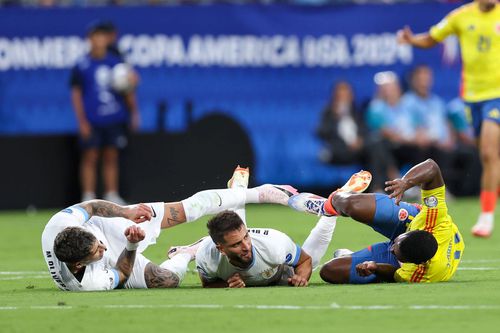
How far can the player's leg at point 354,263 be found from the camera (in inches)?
438

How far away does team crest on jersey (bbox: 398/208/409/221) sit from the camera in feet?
35.8

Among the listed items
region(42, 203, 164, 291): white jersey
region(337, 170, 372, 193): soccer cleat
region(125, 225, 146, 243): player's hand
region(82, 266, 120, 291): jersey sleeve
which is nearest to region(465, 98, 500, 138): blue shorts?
region(337, 170, 372, 193): soccer cleat

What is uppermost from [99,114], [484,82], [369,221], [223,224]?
[484,82]

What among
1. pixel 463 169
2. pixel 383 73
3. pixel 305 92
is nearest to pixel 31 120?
pixel 305 92

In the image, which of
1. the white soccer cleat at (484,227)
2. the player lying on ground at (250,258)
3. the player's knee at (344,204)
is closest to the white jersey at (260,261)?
the player lying on ground at (250,258)

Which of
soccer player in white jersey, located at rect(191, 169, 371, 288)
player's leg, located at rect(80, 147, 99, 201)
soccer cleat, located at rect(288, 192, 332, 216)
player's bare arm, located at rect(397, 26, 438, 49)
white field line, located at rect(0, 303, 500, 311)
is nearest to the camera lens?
white field line, located at rect(0, 303, 500, 311)

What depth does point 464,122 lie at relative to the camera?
2192 centimetres

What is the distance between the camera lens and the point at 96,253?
10492mm

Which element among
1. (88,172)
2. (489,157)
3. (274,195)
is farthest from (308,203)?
(88,172)

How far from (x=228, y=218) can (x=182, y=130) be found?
10.8 meters

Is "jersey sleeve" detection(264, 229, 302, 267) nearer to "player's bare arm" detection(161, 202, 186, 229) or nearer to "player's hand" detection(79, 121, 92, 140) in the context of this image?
"player's bare arm" detection(161, 202, 186, 229)

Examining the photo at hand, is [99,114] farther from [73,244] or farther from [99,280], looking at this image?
[73,244]

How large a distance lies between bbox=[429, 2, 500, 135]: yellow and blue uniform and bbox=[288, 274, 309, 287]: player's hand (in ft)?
17.6

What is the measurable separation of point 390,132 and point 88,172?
5.05 meters
